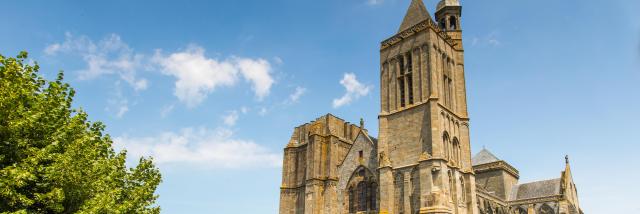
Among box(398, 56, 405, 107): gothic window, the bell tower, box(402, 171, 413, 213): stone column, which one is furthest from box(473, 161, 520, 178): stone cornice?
box(402, 171, 413, 213): stone column

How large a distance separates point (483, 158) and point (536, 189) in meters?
7.18

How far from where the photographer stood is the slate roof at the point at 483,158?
186ft

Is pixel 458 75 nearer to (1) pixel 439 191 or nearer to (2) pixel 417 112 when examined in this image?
(2) pixel 417 112

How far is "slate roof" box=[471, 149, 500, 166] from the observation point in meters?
56.7

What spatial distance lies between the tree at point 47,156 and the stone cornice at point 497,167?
151ft

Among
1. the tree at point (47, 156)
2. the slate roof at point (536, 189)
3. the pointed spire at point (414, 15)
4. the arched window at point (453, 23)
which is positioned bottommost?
the tree at point (47, 156)

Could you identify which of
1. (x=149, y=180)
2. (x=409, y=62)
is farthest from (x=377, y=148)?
(x=149, y=180)

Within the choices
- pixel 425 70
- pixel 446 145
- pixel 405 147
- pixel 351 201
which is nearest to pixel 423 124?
pixel 405 147

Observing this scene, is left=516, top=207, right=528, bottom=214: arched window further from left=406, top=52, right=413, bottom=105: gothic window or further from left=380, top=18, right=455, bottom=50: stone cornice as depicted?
left=406, top=52, right=413, bottom=105: gothic window

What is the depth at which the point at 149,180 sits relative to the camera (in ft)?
60.3

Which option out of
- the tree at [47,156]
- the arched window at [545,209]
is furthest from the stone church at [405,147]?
the tree at [47,156]

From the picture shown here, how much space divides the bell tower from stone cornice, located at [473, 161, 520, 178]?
61.8 feet

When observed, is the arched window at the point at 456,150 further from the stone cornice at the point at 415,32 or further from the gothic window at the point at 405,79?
the stone cornice at the point at 415,32

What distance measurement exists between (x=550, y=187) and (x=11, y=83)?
170 feet
